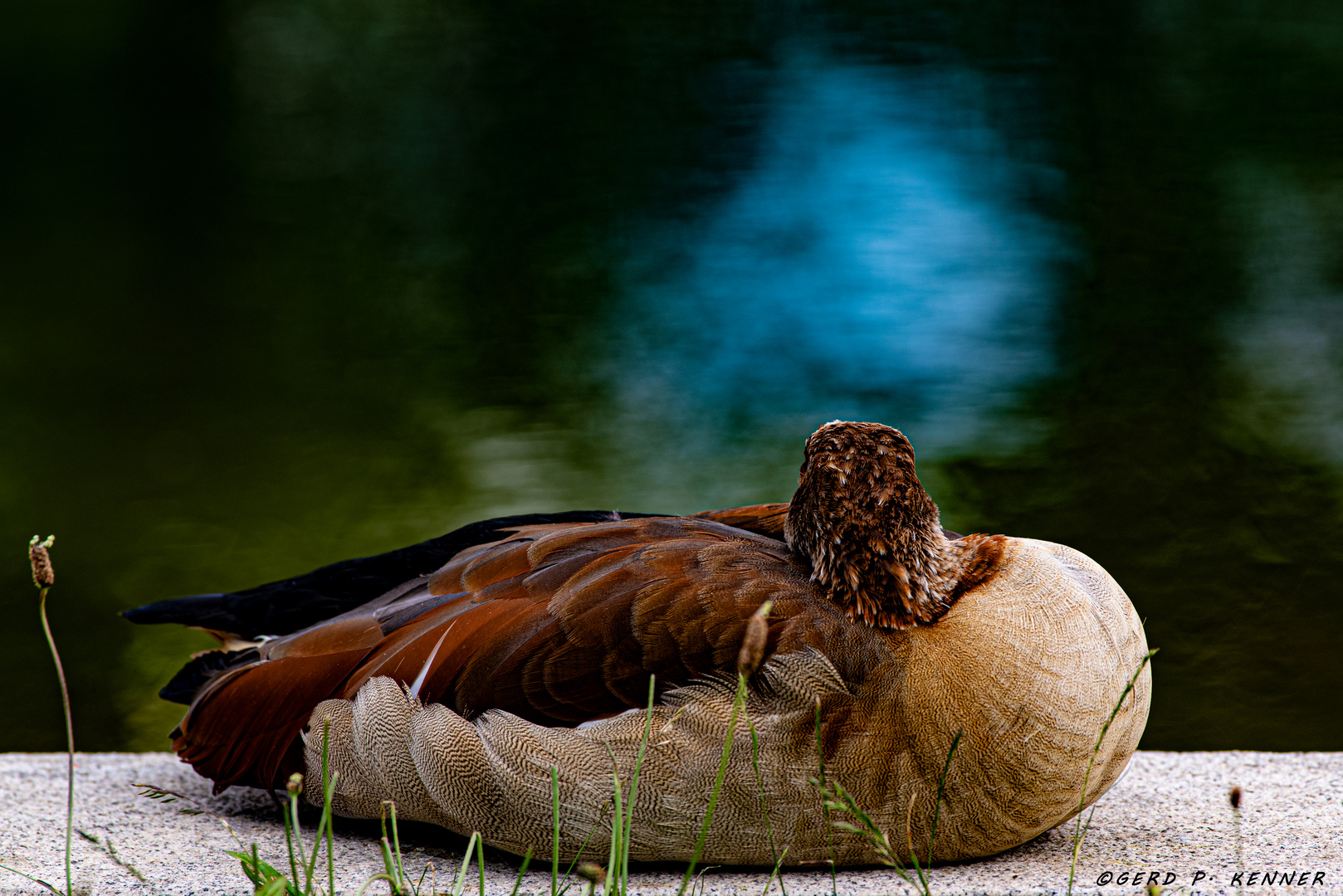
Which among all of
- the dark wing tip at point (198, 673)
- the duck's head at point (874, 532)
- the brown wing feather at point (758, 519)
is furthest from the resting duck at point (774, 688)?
the dark wing tip at point (198, 673)

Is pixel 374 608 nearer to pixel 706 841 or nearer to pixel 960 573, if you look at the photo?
pixel 706 841

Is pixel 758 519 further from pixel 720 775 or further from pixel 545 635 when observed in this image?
pixel 720 775

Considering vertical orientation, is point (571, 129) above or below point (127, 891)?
above

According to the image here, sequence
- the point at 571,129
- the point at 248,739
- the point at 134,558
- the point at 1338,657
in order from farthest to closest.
→ the point at 571,129 → the point at 134,558 → the point at 1338,657 → the point at 248,739

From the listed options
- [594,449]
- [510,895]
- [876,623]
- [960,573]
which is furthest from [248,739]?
[594,449]

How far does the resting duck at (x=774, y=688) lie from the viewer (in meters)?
1.50

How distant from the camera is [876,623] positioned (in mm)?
1549

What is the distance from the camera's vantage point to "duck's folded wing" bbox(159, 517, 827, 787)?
154 centimetres

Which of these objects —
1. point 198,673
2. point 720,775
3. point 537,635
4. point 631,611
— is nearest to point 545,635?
point 537,635

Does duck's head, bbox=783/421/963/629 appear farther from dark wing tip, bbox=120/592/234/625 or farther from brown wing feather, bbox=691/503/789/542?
dark wing tip, bbox=120/592/234/625

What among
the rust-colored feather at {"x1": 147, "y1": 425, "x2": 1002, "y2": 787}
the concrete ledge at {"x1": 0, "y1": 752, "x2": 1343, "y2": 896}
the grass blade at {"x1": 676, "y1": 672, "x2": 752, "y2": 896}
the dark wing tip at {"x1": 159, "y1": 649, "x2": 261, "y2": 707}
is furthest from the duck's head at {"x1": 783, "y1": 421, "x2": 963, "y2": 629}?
the dark wing tip at {"x1": 159, "y1": 649, "x2": 261, "y2": 707}

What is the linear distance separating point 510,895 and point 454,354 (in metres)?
2.86

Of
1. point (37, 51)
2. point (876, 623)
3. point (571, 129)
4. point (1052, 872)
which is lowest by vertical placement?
point (1052, 872)

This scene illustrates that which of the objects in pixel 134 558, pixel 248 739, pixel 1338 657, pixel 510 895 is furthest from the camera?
pixel 134 558
